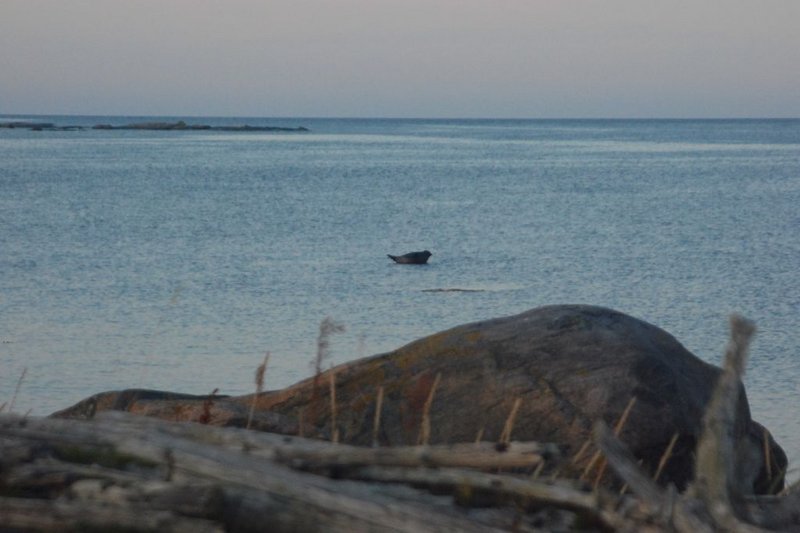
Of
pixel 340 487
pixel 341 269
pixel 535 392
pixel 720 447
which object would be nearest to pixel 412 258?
pixel 341 269

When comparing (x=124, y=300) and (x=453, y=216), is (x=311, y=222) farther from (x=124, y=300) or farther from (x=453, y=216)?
(x=124, y=300)

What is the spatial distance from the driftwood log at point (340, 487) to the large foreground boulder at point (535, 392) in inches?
114

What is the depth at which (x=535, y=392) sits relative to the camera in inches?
Answer: 303

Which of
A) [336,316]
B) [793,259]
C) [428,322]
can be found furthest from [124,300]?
[793,259]

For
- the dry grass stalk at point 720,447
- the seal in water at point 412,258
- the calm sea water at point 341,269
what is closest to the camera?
the dry grass stalk at point 720,447

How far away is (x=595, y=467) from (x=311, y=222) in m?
42.7

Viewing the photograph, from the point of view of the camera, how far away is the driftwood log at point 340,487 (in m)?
3.87

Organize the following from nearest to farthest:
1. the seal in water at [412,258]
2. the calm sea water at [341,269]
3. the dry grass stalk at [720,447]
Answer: the dry grass stalk at [720,447]
the calm sea water at [341,269]
the seal in water at [412,258]

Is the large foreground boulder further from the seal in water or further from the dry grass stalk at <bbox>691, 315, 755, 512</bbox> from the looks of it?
the seal in water

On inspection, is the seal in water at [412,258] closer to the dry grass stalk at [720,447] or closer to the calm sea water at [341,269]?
the calm sea water at [341,269]

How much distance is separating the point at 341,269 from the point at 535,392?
25531 millimetres

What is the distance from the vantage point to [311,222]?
49.4 meters

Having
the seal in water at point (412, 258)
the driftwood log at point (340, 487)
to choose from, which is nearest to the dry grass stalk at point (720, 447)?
the driftwood log at point (340, 487)

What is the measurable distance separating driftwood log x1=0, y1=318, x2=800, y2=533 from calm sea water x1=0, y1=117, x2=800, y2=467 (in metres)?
2.74
